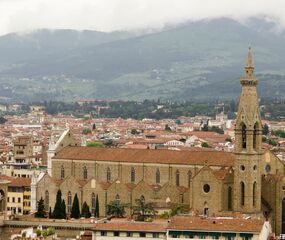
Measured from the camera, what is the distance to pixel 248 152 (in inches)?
2768

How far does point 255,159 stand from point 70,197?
49.7ft

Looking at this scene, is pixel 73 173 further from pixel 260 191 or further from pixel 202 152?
pixel 260 191

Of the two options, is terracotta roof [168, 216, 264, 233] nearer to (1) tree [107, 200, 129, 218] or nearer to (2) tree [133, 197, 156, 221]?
(2) tree [133, 197, 156, 221]

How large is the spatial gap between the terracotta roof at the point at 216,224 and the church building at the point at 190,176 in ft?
30.4

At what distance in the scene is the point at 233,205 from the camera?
7088 centimetres

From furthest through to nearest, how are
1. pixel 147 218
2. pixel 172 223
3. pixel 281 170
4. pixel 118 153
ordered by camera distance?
pixel 118 153, pixel 281 170, pixel 147 218, pixel 172 223

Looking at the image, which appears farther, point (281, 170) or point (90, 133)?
point (90, 133)

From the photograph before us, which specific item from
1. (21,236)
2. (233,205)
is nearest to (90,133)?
(233,205)

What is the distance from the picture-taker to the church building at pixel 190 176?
70.4 meters

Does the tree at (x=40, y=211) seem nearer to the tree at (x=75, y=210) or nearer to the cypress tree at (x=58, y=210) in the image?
the cypress tree at (x=58, y=210)

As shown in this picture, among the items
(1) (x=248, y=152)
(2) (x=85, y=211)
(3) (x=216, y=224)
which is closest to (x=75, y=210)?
(2) (x=85, y=211)

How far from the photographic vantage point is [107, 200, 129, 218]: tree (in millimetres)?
72375

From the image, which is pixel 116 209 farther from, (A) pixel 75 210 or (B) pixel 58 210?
(B) pixel 58 210

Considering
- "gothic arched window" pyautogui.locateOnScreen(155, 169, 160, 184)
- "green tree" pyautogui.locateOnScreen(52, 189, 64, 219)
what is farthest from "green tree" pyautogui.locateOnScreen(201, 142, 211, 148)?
"green tree" pyautogui.locateOnScreen(52, 189, 64, 219)
